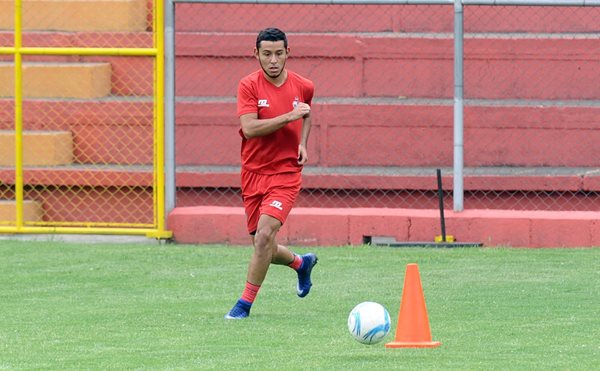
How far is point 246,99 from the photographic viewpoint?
9688mm

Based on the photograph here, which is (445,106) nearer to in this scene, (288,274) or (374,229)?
(374,229)

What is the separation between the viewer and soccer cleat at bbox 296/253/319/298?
410 inches

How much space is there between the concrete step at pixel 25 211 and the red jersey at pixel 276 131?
6271mm

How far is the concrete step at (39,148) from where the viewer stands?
1612 cm

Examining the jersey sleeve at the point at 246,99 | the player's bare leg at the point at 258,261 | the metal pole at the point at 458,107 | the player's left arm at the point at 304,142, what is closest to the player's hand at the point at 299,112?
the player's left arm at the point at 304,142

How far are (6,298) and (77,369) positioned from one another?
3619mm

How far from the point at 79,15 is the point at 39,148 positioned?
6.29ft

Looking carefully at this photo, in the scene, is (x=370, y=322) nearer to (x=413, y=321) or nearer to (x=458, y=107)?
(x=413, y=321)

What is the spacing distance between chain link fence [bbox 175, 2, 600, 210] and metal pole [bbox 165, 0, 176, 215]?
1040 millimetres

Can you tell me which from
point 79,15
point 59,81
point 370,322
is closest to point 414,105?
point 59,81

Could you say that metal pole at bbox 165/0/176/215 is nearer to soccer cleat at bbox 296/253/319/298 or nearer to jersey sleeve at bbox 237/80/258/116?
soccer cleat at bbox 296/253/319/298

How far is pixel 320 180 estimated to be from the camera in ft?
51.4

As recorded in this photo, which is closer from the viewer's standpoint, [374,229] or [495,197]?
[374,229]

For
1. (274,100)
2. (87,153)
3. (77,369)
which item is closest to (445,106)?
(87,153)
